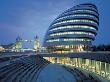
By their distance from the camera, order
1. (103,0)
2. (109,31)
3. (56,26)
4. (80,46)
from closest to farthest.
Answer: (109,31) → (103,0) → (80,46) → (56,26)

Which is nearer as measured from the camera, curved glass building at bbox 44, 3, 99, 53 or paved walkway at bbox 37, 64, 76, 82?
paved walkway at bbox 37, 64, 76, 82

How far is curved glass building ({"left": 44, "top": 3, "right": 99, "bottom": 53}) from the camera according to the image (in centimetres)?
11125

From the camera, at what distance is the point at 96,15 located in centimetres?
10800

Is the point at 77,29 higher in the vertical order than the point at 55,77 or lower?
higher

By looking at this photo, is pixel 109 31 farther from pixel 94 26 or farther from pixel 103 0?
pixel 94 26

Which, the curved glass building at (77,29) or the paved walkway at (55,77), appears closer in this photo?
the paved walkway at (55,77)

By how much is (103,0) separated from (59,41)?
1489 inches

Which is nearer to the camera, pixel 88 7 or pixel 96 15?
pixel 96 15

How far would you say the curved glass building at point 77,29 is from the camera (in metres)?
111

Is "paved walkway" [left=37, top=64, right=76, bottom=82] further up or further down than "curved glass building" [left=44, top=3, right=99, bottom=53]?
further down

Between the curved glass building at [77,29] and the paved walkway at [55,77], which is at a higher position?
Answer: the curved glass building at [77,29]

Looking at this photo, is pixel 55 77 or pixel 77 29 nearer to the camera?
pixel 55 77

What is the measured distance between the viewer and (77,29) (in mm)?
114688

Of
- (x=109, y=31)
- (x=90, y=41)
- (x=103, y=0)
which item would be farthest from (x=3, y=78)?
(x=90, y=41)
